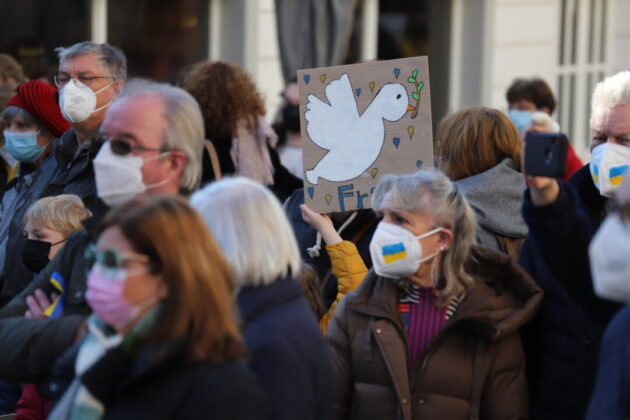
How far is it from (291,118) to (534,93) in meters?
1.59

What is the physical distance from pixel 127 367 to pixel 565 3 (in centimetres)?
949

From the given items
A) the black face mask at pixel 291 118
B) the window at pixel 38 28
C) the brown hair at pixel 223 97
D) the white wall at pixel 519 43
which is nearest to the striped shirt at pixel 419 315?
the brown hair at pixel 223 97

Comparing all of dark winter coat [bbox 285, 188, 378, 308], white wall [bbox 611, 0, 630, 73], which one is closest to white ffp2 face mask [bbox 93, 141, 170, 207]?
dark winter coat [bbox 285, 188, 378, 308]

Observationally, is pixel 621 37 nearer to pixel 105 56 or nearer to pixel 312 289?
pixel 105 56

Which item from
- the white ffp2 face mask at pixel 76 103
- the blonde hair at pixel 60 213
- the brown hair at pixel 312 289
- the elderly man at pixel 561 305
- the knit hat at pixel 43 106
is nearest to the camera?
the elderly man at pixel 561 305

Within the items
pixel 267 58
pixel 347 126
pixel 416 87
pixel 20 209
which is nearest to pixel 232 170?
pixel 20 209

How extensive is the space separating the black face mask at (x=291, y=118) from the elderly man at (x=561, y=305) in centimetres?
396

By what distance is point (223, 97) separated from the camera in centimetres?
584

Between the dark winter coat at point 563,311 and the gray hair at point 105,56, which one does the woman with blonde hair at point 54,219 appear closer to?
the gray hair at point 105,56

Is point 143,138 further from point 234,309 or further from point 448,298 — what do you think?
point 448,298

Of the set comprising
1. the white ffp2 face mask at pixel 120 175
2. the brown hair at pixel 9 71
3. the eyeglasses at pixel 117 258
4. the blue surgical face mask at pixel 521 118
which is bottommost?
the eyeglasses at pixel 117 258

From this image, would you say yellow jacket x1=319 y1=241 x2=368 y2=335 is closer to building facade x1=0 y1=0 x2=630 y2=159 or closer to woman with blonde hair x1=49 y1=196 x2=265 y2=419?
woman with blonde hair x1=49 y1=196 x2=265 y2=419

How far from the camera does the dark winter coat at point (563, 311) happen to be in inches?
139

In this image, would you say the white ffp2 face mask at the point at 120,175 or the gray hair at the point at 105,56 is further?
the gray hair at the point at 105,56
